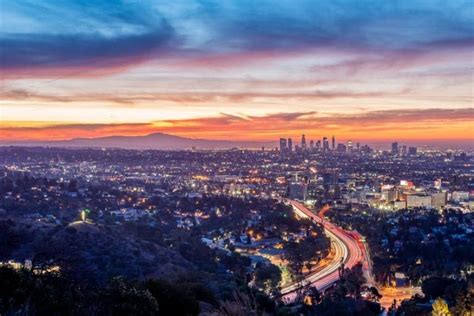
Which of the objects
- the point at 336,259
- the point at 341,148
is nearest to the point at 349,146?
the point at 341,148

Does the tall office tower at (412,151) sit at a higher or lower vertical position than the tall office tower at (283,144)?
lower

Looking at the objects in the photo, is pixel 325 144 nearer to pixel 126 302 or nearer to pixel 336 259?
pixel 336 259

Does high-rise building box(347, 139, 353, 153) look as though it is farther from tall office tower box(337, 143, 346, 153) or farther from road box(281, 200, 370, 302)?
road box(281, 200, 370, 302)

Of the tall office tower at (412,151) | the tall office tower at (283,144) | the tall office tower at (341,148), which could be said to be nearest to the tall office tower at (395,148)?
the tall office tower at (412,151)

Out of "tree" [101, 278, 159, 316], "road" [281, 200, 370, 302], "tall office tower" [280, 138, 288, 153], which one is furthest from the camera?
"tall office tower" [280, 138, 288, 153]

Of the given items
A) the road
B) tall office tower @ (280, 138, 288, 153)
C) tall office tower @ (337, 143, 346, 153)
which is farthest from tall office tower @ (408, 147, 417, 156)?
the road

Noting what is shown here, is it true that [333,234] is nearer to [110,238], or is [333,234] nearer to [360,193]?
[110,238]

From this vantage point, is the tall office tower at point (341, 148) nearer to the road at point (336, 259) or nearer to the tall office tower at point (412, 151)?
the tall office tower at point (412, 151)

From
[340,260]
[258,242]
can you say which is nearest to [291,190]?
[258,242]

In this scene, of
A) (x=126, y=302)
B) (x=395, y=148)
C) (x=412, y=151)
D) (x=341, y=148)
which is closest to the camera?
(x=126, y=302)
